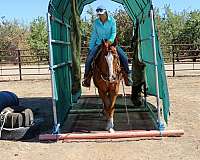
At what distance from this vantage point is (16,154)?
6.70 meters

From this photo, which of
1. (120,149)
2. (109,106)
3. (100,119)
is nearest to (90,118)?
(100,119)

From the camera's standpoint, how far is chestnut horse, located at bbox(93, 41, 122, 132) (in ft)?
25.0

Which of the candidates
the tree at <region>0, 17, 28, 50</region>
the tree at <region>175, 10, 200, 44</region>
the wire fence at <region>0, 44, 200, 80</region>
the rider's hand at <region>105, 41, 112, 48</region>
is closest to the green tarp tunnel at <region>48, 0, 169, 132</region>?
the rider's hand at <region>105, 41, 112, 48</region>

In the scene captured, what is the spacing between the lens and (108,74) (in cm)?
765

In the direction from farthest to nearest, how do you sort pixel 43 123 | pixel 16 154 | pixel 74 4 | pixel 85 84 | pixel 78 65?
pixel 78 65
pixel 74 4
pixel 43 123
pixel 85 84
pixel 16 154

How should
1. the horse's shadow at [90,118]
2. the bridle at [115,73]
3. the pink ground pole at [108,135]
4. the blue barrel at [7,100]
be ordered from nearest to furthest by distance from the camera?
the pink ground pole at [108,135], the bridle at [115,73], the horse's shadow at [90,118], the blue barrel at [7,100]

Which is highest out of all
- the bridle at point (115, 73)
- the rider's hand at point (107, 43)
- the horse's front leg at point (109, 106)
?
the rider's hand at point (107, 43)

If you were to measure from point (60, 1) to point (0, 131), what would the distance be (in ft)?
10.8

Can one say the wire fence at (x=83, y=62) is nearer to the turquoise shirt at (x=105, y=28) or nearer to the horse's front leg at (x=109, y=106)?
the turquoise shirt at (x=105, y=28)

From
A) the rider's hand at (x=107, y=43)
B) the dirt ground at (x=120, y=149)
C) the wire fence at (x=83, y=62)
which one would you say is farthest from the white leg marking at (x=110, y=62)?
the wire fence at (x=83, y=62)

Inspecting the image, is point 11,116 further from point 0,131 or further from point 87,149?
point 87,149

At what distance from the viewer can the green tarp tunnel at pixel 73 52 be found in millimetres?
8062

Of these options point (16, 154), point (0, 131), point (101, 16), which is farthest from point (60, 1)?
point (16, 154)

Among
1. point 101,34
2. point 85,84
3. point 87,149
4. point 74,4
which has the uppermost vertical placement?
point 74,4
